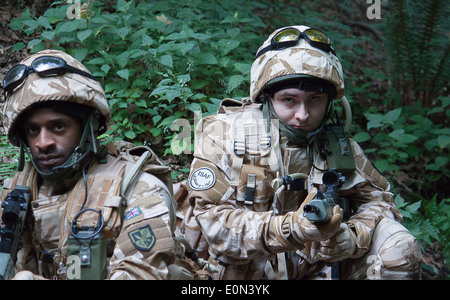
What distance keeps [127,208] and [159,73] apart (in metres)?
2.55

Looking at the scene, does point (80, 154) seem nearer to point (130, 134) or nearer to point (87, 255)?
point (87, 255)

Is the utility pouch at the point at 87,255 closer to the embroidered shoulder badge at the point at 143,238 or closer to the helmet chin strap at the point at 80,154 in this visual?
the embroidered shoulder badge at the point at 143,238

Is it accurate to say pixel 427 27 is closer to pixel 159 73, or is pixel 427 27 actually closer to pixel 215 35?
pixel 215 35

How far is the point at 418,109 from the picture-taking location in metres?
7.81

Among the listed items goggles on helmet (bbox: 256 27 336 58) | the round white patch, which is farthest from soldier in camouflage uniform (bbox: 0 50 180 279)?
goggles on helmet (bbox: 256 27 336 58)

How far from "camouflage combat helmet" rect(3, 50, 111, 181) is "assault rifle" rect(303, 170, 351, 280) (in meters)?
1.46

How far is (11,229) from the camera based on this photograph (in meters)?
3.40

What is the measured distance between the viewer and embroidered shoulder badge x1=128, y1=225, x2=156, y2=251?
11.1 ft

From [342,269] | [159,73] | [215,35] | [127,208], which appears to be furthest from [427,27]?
[127,208]

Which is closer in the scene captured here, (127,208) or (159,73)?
(127,208)

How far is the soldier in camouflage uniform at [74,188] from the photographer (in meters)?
3.38

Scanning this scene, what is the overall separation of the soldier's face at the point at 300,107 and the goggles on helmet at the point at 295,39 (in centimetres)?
37

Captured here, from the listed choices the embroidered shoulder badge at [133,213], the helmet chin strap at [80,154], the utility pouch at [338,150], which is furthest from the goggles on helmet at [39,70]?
the utility pouch at [338,150]

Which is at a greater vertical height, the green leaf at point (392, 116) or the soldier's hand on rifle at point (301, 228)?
the green leaf at point (392, 116)
